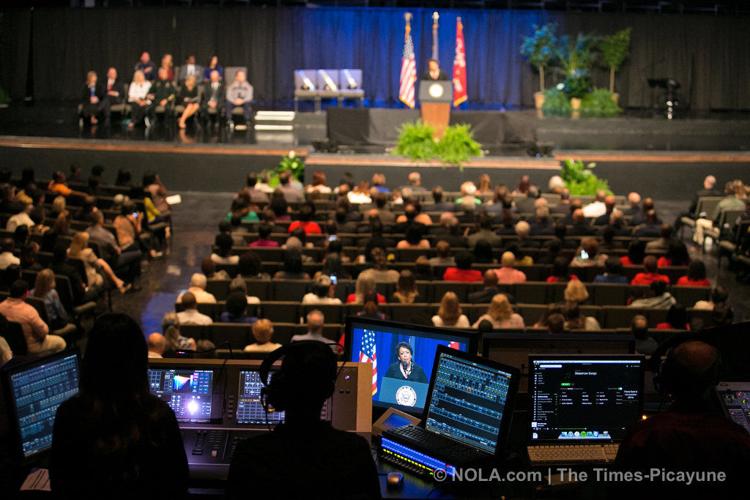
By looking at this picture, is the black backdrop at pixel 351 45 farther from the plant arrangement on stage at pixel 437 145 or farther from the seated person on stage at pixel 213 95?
the plant arrangement on stage at pixel 437 145

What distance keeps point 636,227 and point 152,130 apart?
9434 millimetres

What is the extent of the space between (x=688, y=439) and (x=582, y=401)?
1.25m

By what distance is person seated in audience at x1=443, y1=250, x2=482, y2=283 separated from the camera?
9922mm

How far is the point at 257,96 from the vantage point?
23.2 m

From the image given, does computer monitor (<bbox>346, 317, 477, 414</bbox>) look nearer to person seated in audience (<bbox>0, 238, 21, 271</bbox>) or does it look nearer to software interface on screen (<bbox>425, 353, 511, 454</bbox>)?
software interface on screen (<bbox>425, 353, 511, 454</bbox>)

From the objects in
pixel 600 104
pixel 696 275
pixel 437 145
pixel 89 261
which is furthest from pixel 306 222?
pixel 600 104

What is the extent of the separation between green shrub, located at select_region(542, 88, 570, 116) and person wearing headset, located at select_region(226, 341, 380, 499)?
1766cm

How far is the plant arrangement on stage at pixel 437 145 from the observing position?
1669 cm

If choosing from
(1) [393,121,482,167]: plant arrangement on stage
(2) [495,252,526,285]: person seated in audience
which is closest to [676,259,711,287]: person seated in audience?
(2) [495,252,526,285]: person seated in audience

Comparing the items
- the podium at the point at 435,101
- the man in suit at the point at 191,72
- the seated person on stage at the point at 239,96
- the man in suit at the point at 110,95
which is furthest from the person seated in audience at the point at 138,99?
the podium at the point at 435,101

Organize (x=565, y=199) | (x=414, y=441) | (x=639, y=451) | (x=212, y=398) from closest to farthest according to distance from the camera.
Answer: (x=639, y=451)
(x=414, y=441)
(x=212, y=398)
(x=565, y=199)

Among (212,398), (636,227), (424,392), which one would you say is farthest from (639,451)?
(636,227)

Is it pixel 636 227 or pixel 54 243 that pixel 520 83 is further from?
pixel 54 243

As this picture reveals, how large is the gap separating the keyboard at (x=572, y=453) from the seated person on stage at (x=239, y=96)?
1572 cm
